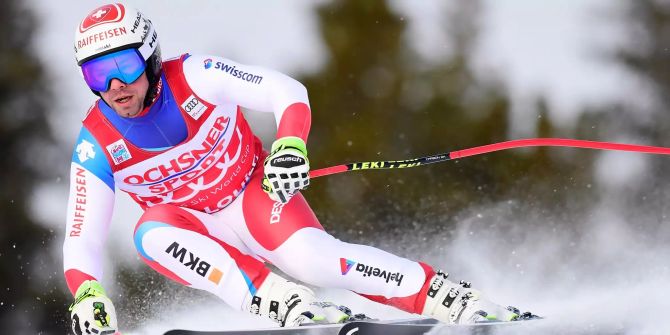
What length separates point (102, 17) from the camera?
129 inches

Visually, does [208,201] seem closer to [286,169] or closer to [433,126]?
[286,169]

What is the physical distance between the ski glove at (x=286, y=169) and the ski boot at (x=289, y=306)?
0.43 m

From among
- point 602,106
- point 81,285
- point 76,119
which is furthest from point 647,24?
point 81,285

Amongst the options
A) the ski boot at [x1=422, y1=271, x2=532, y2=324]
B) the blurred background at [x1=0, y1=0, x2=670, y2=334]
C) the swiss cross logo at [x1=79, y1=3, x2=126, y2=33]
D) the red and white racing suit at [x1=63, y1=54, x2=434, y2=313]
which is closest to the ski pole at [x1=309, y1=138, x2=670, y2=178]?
the red and white racing suit at [x1=63, y1=54, x2=434, y2=313]

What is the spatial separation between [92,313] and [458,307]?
126 cm

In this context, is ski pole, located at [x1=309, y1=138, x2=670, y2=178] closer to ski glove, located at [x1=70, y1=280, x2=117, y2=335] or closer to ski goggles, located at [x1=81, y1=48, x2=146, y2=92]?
ski goggles, located at [x1=81, y1=48, x2=146, y2=92]

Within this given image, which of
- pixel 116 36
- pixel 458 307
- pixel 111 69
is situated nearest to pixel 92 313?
Result: pixel 111 69

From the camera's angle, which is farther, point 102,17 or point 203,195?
point 203,195

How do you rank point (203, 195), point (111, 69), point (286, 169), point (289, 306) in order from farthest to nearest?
point (203, 195) < point (289, 306) < point (111, 69) < point (286, 169)

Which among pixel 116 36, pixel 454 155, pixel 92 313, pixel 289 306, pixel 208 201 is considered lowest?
pixel 92 313

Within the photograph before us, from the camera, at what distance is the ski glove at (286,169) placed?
306 cm

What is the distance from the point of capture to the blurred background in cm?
723

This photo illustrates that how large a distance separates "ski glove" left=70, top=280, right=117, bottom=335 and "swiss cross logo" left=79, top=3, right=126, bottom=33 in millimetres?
860

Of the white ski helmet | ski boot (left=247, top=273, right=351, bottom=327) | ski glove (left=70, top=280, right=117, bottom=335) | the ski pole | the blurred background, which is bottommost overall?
ski glove (left=70, top=280, right=117, bottom=335)
